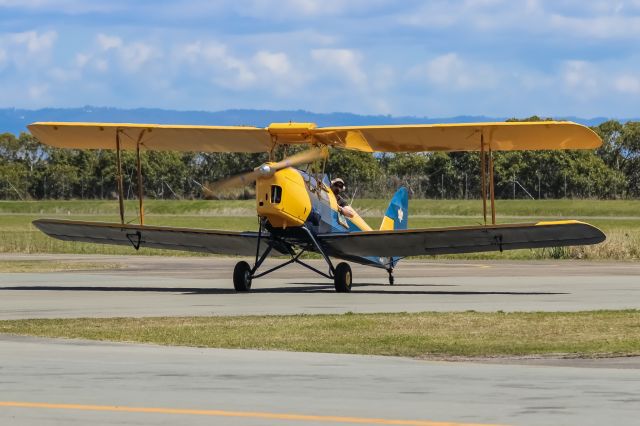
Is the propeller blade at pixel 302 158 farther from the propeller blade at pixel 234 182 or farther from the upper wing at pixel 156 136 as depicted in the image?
the upper wing at pixel 156 136

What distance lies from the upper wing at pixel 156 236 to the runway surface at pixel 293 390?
495 inches

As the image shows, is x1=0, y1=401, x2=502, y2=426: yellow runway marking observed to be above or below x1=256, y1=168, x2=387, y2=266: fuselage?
below

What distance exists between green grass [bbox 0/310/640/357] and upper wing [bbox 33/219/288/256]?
7.77 m

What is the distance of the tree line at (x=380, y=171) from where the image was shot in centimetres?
8444

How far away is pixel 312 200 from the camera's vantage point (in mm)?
24047

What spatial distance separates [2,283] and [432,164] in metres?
66.4

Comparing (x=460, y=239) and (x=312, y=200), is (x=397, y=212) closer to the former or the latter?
(x=460, y=239)

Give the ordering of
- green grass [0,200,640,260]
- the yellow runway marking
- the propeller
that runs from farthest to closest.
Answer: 1. green grass [0,200,640,260]
2. the propeller
3. the yellow runway marking

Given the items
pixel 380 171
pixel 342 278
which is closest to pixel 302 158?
pixel 342 278

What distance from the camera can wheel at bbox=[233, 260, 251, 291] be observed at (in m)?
23.9

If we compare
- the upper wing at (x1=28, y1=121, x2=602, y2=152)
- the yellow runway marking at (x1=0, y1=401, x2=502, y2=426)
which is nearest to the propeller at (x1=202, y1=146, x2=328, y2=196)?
the upper wing at (x1=28, y1=121, x2=602, y2=152)

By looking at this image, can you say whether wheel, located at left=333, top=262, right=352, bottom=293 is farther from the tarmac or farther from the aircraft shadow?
the tarmac

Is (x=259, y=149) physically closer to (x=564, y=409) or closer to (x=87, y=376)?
(x=87, y=376)

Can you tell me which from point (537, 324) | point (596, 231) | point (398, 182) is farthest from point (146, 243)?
point (398, 182)
